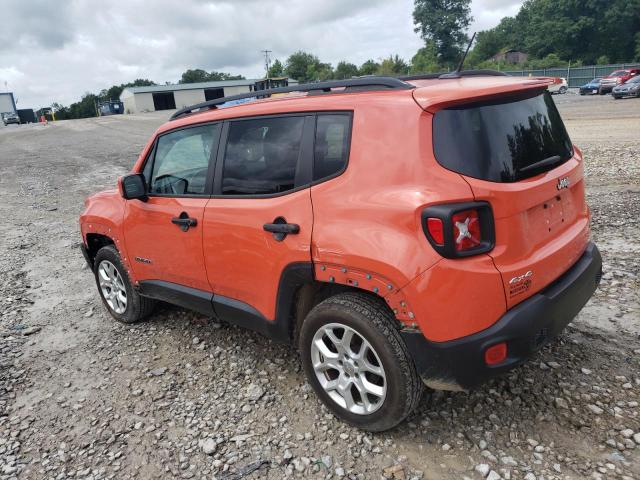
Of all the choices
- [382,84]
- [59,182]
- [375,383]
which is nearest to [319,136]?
[382,84]

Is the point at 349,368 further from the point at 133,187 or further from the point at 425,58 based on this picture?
the point at 425,58

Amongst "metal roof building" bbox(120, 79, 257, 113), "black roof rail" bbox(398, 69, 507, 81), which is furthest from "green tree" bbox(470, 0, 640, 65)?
"black roof rail" bbox(398, 69, 507, 81)

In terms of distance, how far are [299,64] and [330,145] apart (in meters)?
108

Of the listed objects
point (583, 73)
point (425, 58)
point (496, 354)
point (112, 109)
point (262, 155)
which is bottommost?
point (496, 354)

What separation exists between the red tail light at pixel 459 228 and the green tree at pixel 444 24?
280 ft

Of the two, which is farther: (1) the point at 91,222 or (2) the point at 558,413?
(1) the point at 91,222

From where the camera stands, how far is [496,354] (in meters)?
2.33

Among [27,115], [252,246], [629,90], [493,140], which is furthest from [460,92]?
[27,115]

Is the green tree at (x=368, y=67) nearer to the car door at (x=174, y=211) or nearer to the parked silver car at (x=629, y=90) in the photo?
the parked silver car at (x=629, y=90)

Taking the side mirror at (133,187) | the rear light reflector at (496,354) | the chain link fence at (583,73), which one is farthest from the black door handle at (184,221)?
the chain link fence at (583,73)

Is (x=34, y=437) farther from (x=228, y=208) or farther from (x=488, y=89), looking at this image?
(x=488, y=89)

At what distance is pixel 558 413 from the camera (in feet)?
9.17

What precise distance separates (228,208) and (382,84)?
4.07 ft

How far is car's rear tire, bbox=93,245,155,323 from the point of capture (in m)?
4.41
